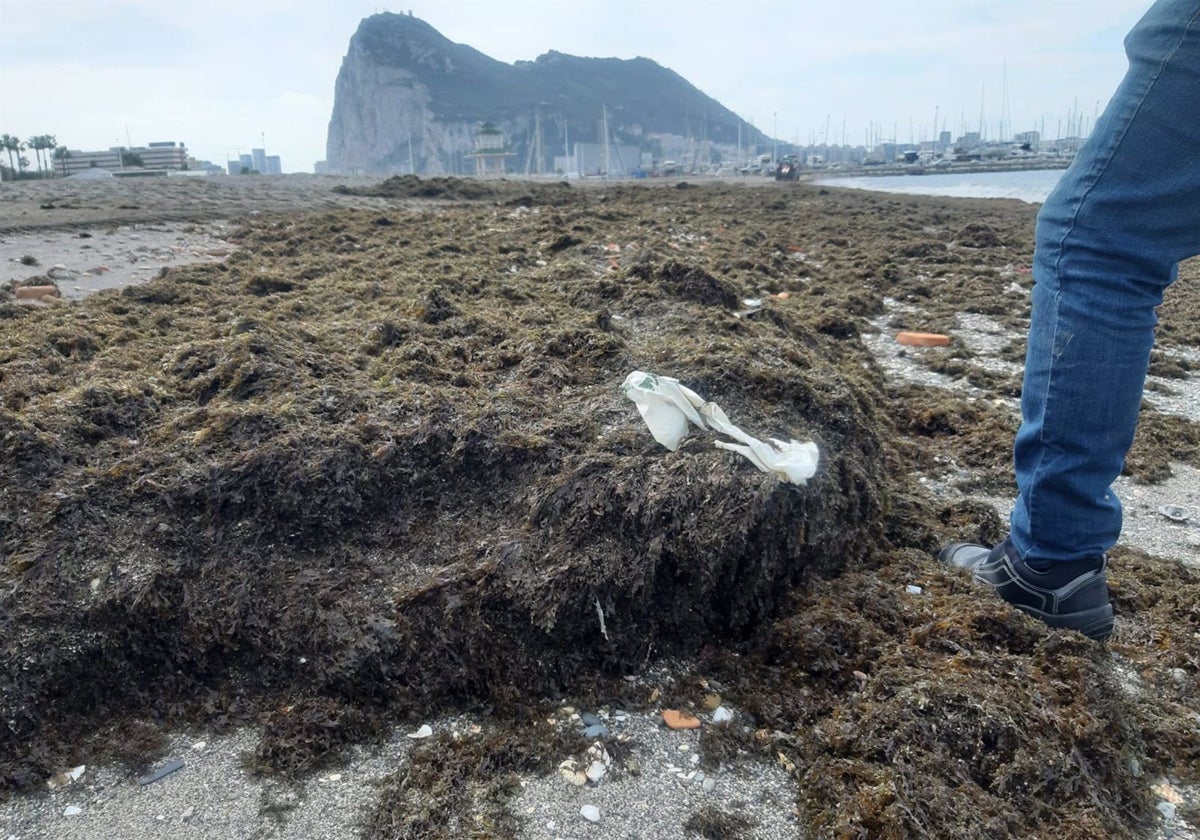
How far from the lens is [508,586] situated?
2.21 meters

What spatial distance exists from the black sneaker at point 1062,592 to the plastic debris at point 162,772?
2064 mm

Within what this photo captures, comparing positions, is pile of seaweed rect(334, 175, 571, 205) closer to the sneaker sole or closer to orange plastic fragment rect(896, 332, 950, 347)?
orange plastic fragment rect(896, 332, 950, 347)

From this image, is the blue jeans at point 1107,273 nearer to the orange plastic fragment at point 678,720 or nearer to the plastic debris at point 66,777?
the orange plastic fragment at point 678,720

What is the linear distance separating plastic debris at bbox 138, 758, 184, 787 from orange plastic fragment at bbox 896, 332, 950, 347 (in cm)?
572

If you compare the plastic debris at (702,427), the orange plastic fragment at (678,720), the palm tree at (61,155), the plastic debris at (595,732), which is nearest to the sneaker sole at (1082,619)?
the plastic debris at (702,427)

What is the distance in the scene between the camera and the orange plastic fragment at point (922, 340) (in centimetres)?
636

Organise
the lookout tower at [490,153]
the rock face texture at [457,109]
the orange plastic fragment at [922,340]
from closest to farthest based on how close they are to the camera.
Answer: the orange plastic fragment at [922,340] < the lookout tower at [490,153] < the rock face texture at [457,109]

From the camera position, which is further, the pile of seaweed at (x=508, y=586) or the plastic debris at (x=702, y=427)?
the plastic debris at (x=702, y=427)

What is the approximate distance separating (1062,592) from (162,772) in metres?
2.17

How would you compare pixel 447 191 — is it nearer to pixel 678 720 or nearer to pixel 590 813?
pixel 678 720

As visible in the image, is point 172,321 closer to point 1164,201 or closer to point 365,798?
point 365,798

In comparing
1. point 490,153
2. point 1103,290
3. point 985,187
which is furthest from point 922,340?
point 490,153

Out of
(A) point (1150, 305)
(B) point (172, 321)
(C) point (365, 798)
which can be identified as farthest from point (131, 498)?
(A) point (1150, 305)

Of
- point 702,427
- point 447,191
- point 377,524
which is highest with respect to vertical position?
point 447,191
